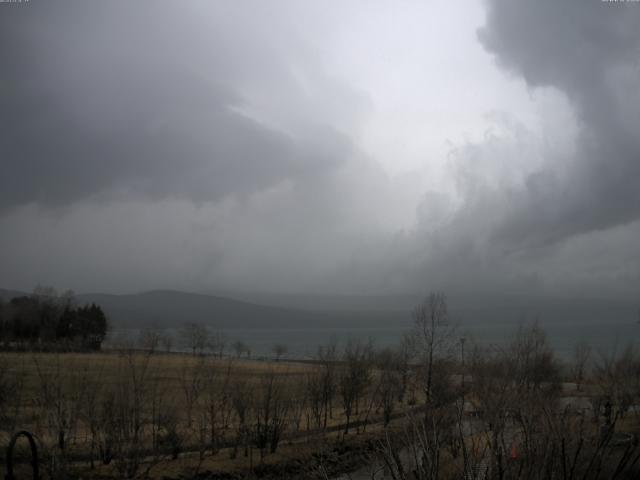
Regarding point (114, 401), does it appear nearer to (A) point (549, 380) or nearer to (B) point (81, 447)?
(B) point (81, 447)

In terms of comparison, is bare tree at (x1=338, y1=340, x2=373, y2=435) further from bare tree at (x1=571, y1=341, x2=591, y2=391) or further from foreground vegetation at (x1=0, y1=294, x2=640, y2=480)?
bare tree at (x1=571, y1=341, x2=591, y2=391)

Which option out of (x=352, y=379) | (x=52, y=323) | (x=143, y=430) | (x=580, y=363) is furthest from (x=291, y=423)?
(x=52, y=323)

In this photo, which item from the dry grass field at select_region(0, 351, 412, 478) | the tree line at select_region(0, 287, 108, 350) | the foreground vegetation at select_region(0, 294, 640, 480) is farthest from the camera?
the tree line at select_region(0, 287, 108, 350)

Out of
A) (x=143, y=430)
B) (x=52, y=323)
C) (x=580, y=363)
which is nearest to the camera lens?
(x=143, y=430)

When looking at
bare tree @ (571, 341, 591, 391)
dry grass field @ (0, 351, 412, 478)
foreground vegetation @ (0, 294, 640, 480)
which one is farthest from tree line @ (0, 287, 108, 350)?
bare tree @ (571, 341, 591, 391)

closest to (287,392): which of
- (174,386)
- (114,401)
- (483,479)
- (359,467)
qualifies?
(359,467)

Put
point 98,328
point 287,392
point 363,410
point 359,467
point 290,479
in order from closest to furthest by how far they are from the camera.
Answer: point 290,479 < point 359,467 < point 287,392 < point 363,410 < point 98,328

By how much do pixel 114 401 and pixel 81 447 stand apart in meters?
4.32

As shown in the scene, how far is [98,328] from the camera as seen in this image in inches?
5295

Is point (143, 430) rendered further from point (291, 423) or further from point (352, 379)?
point (352, 379)

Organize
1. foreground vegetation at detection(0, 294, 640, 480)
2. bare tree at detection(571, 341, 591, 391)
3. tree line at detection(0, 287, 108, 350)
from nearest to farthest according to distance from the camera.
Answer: foreground vegetation at detection(0, 294, 640, 480), bare tree at detection(571, 341, 591, 391), tree line at detection(0, 287, 108, 350)

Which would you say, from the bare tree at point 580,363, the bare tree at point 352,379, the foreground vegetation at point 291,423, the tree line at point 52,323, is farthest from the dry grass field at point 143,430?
the tree line at point 52,323

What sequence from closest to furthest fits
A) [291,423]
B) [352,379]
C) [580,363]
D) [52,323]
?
[291,423] → [352,379] → [580,363] → [52,323]

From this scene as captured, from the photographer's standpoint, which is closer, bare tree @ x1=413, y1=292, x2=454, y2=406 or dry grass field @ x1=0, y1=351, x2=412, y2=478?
dry grass field @ x1=0, y1=351, x2=412, y2=478
